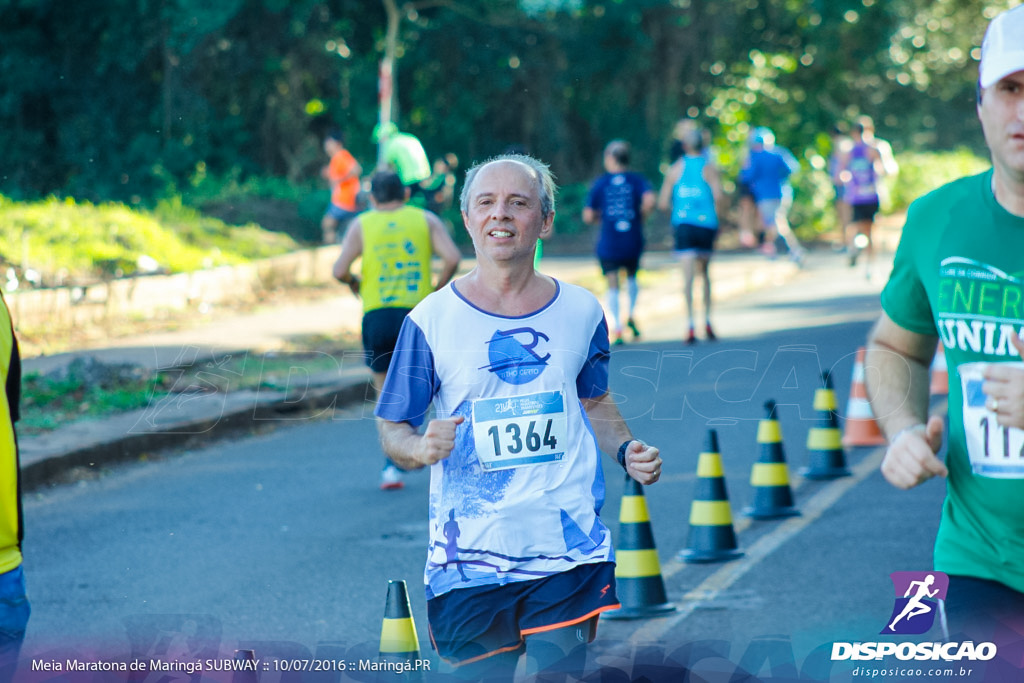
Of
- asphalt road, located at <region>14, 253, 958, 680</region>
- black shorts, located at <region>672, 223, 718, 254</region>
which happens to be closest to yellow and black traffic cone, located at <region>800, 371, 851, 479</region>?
asphalt road, located at <region>14, 253, 958, 680</region>

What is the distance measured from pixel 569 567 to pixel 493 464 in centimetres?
33

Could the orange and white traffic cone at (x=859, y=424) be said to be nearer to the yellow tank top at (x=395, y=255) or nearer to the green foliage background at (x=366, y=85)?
the yellow tank top at (x=395, y=255)

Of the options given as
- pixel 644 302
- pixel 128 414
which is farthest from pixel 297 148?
pixel 128 414

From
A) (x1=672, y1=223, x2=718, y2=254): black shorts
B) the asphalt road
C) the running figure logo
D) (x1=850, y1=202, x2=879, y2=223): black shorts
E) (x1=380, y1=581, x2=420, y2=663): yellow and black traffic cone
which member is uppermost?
(x1=850, y1=202, x2=879, y2=223): black shorts

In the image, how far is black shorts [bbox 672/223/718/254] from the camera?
14805mm

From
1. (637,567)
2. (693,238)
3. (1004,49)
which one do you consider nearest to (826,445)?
(637,567)

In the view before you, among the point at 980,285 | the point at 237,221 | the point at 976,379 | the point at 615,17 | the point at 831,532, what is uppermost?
the point at 615,17

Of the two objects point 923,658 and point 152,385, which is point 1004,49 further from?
point 152,385

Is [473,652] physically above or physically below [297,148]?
below

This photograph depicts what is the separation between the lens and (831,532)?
760 cm

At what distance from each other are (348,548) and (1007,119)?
5.43 m

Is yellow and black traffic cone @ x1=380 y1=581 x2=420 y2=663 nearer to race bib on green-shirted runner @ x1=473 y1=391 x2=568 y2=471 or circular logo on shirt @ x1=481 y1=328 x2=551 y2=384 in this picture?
race bib on green-shirted runner @ x1=473 y1=391 x2=568 y2=471

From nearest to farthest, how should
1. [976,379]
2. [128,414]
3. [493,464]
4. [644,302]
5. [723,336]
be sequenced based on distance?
[976,379] < [493,464] < [128,414] < [723,336] < [644,302]

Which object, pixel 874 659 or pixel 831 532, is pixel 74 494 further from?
pixel 874 659
